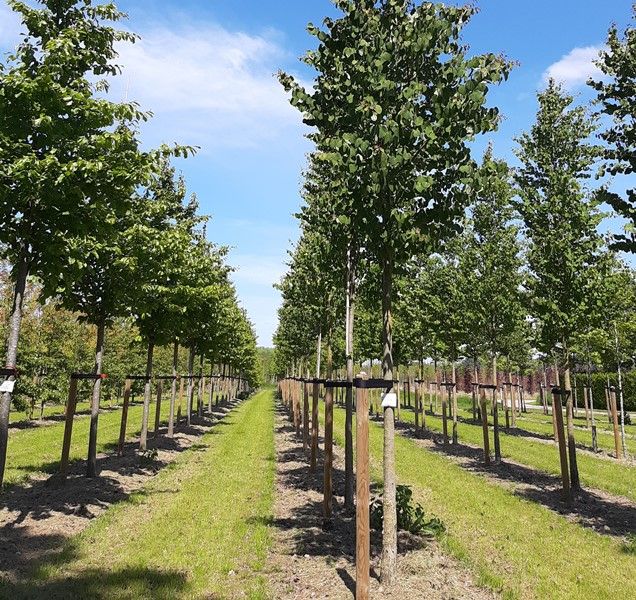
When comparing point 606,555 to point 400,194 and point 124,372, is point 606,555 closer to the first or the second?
point 400,194

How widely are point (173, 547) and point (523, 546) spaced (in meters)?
5.25

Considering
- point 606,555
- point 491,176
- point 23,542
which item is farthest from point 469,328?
point 23,542

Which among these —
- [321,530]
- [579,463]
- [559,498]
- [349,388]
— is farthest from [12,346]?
[579,463]

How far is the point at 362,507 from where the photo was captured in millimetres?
5453

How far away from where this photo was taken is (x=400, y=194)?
6219mm

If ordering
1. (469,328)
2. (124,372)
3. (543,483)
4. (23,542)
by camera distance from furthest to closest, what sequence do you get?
(124,372), (469,328), (543,483), (23,542)

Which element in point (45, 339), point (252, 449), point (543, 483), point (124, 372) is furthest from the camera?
point (124, 372)

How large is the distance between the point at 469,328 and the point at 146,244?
521 inches

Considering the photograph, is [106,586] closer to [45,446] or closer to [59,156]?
[59,156]

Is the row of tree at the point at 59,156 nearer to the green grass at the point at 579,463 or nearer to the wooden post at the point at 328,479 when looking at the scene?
the wooden post at the point at 328,479

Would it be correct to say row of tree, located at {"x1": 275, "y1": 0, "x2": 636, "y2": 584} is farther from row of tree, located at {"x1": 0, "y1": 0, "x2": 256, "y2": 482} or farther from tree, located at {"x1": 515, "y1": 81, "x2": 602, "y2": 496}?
row of tree, located at {"x1": 0, "y1": 0, "x2": 256, "y2": 482}

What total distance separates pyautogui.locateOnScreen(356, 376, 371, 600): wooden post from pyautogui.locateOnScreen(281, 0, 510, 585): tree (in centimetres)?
42

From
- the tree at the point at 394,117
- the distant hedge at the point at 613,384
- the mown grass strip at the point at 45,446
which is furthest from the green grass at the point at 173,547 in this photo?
the distant hedge at the point at 613,384

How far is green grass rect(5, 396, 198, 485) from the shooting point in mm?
11953
